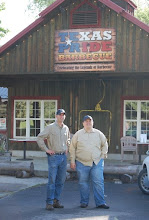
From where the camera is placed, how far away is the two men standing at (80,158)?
9758mm

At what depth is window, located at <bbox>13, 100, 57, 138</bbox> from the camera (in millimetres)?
20734

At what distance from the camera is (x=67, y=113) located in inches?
802

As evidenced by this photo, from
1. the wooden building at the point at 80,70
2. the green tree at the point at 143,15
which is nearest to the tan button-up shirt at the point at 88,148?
the wooden building at the point at 80,70

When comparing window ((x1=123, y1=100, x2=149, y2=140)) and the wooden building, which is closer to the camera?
the wooden building

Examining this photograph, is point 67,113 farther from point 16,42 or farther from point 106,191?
point 106,191

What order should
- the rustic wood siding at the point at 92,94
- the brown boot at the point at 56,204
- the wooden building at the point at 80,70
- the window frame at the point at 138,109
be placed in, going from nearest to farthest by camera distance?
the brown boot at the point at 56,204 < the wooden building at the point at 80,70 < the window frame at the point at 138,109 < the rustic wood siding at the point at 92,94

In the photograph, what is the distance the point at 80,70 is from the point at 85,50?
751 mm

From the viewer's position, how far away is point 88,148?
979 centimetres

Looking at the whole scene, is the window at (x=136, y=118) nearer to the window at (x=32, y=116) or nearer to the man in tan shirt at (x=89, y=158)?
the window at (x=32, y=116)

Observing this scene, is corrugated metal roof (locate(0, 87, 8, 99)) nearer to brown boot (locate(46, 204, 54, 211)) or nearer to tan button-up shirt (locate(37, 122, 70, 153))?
tan button-up shirt (locate(37, 122, 70, 153))

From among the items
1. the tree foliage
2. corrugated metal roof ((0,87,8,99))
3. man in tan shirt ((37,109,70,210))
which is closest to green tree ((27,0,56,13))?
the tree foliage

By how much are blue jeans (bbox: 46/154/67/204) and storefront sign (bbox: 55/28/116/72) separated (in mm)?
8282

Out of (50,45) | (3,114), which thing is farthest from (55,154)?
(3,114)

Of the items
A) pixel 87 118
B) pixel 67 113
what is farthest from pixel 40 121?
pixel 87 118
